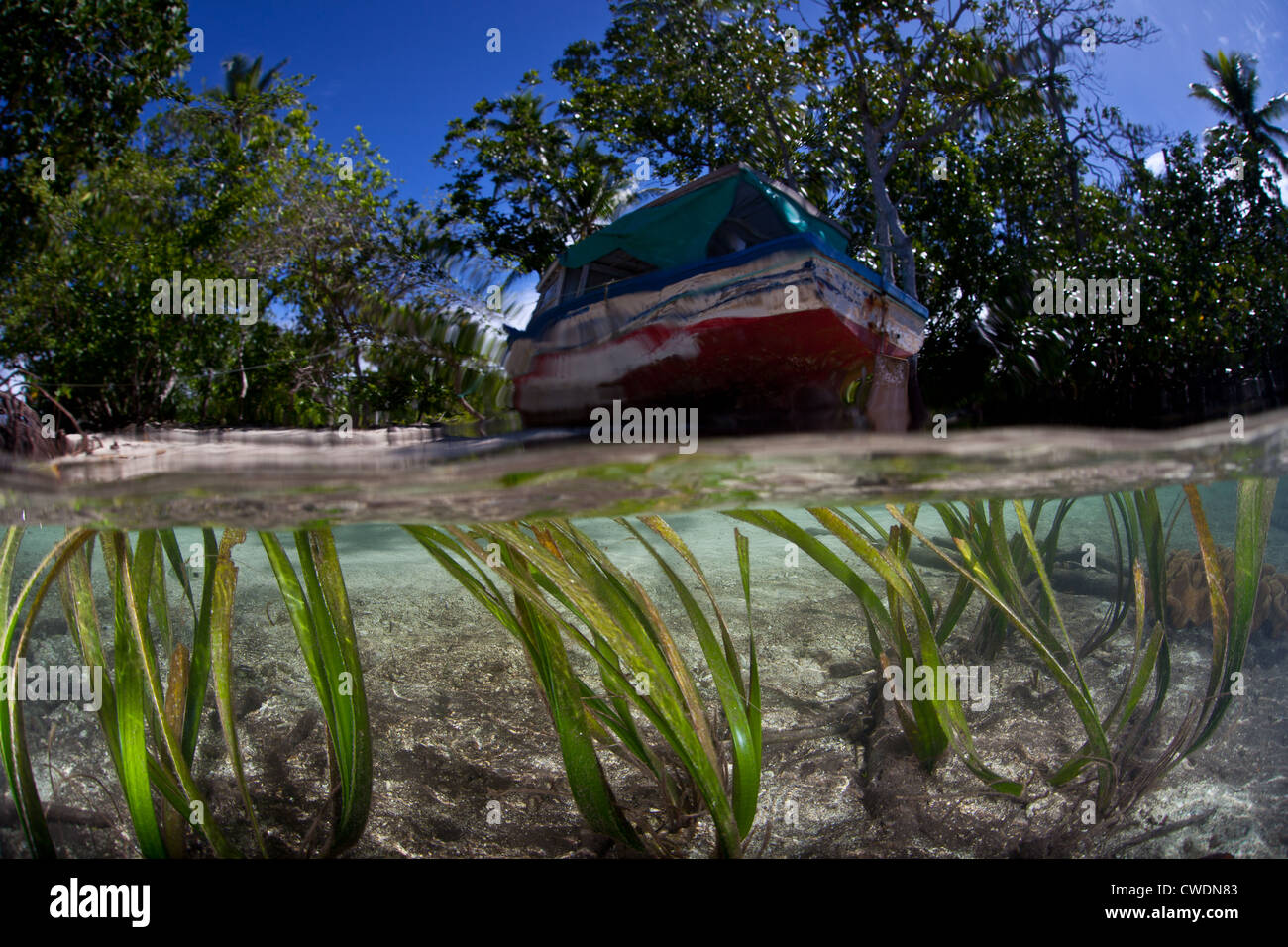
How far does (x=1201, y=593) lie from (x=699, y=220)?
234 inches

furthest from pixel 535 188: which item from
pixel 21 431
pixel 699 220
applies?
pixel 21 431

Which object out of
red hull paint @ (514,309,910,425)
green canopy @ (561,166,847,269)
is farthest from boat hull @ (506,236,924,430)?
green canopy @ (561,166,847,269)

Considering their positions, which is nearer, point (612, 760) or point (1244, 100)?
point (612, 760)

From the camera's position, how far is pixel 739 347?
273 inches

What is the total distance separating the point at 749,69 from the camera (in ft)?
29.3

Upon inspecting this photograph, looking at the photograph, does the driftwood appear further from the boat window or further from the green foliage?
the green foliage

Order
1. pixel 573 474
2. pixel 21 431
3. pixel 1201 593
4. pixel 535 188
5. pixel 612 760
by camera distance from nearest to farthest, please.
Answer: pixel 573 474 < pixel 21 431 < pixel 612 760 < pixel 1201 593 < pixel 535 188

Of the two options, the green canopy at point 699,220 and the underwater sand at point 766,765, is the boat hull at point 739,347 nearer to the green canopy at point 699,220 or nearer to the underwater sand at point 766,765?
→ the green canopy at point 699,220

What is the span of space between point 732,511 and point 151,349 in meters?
13.0

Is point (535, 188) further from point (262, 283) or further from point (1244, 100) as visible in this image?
point (1244, 100)

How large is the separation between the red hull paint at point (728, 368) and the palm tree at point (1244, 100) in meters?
3.66

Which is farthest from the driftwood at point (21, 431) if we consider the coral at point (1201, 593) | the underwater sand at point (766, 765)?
the coral at point (1201, 593)

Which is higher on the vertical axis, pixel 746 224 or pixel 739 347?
pixel 746 224
